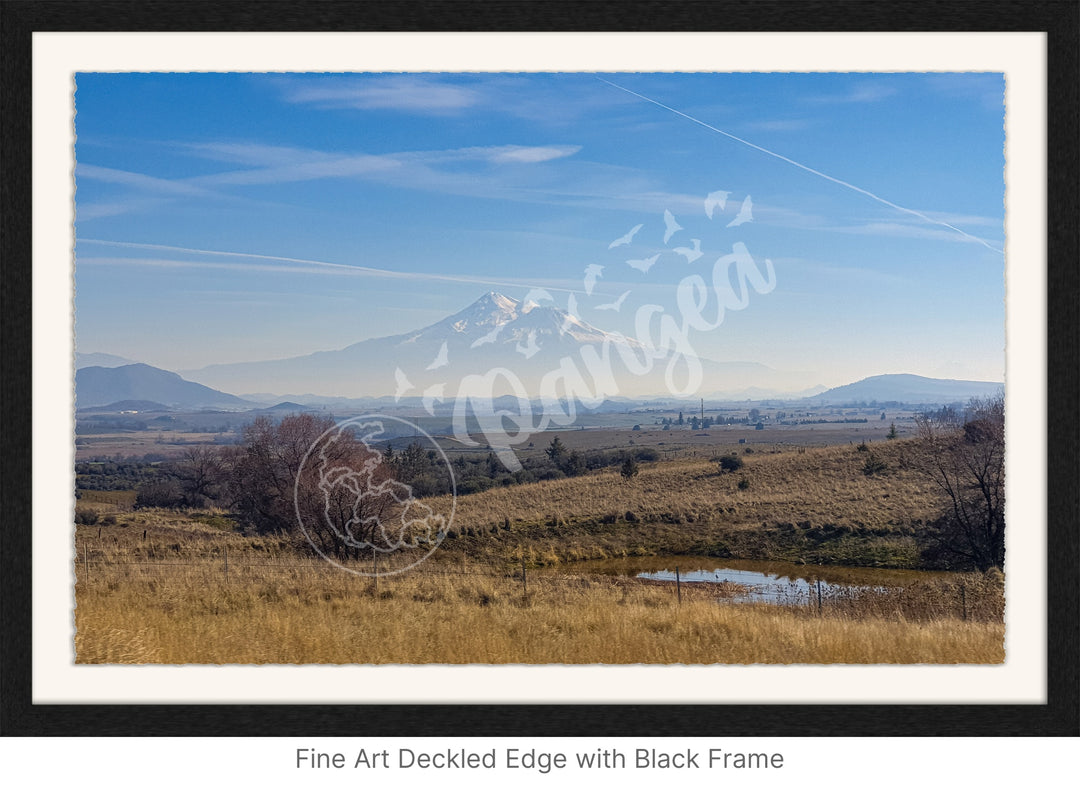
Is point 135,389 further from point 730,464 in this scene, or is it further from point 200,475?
point 730,464

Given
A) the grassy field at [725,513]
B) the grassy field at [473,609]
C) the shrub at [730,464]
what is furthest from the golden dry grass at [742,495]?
the grassy field at [473,609]

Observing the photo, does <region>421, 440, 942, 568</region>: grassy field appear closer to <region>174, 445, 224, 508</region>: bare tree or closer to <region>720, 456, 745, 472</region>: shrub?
<region>720, 456, 745, 472</region>: shrub

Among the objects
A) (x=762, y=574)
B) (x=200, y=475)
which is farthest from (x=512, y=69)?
(x=200, y=475)

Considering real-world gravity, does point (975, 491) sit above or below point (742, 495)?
above

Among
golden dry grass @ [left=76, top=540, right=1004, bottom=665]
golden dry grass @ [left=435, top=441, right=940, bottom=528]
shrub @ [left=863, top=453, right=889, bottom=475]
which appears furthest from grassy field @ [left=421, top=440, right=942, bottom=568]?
golden dry grass @ [left=76, top=540, right=1004, bottom=665]

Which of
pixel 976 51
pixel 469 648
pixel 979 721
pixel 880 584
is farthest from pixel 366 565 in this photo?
pixel 880 584

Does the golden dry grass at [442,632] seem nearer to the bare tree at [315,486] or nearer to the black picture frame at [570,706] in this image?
the black picture frame at [570,706]

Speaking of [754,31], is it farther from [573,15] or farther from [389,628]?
[389,628]
